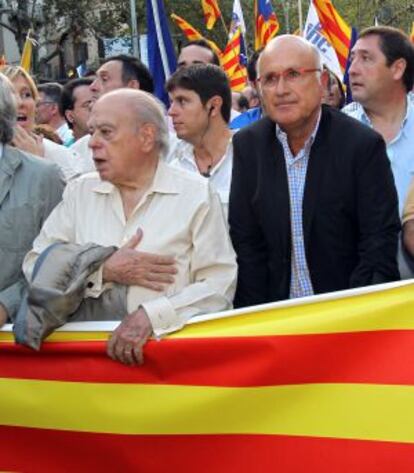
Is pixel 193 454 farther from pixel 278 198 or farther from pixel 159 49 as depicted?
pixel 159 49

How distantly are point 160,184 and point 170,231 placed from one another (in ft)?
0.73

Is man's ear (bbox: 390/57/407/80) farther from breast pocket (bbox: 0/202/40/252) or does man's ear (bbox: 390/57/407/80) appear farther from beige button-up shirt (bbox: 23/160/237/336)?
breast pocket (bbox: 0/202/40/252)

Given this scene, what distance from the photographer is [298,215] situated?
4.18 m

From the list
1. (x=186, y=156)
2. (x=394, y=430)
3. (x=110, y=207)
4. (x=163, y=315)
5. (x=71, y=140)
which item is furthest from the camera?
(x=71, y=140)

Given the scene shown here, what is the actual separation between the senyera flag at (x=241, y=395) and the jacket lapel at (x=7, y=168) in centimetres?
71

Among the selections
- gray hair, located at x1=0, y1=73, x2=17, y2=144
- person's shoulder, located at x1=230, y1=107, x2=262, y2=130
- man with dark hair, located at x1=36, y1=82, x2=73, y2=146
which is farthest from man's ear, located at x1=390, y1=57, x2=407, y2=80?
man with dark hair, located at x1=36, y1=82, x2=73, y2=146

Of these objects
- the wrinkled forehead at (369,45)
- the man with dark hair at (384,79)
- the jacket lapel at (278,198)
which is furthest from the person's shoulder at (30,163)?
the wrinkled forehead at (369,45)

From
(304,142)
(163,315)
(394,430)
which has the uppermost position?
(304,142)

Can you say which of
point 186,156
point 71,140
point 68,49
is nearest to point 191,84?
point 186,156

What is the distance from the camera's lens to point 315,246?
416 cm

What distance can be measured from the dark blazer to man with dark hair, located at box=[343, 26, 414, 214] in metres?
1.41

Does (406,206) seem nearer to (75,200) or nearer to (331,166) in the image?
(331,166)

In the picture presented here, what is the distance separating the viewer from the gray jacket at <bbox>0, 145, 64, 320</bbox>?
4.21 meters

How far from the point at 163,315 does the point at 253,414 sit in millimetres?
476
